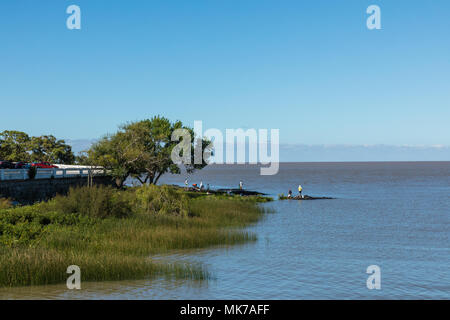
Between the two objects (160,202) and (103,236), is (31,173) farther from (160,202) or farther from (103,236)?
(103,236)

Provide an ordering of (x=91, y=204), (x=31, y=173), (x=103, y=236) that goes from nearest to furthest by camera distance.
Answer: (x=103, y=236)
(x=91, y=204)
(x=31, y=173)

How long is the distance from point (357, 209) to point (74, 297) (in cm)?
4695

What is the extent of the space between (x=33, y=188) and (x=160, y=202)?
1092cm

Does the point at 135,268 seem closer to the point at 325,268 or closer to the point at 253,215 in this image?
the point at 325,268

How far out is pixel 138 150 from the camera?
174ft

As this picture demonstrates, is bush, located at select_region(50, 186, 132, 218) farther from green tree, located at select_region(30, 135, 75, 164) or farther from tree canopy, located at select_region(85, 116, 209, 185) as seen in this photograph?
green tree, located at select_region(30, 135, 75, 164)

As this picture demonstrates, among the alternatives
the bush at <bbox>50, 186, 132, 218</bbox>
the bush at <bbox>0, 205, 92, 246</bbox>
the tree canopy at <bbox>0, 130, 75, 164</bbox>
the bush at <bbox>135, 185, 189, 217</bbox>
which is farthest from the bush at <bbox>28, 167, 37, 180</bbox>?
the tree canopy at <bbox>0, 130, 75, 164</bbox>

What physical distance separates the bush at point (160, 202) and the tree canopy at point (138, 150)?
19912 millimetres

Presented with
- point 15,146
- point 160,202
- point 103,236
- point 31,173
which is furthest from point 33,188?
point 15,146

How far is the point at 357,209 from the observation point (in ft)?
186

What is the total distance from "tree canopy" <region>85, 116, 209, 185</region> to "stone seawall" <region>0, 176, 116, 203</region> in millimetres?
9823

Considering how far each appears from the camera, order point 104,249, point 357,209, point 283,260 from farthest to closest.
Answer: point 357,209 → point 283,260 → point 104,249
